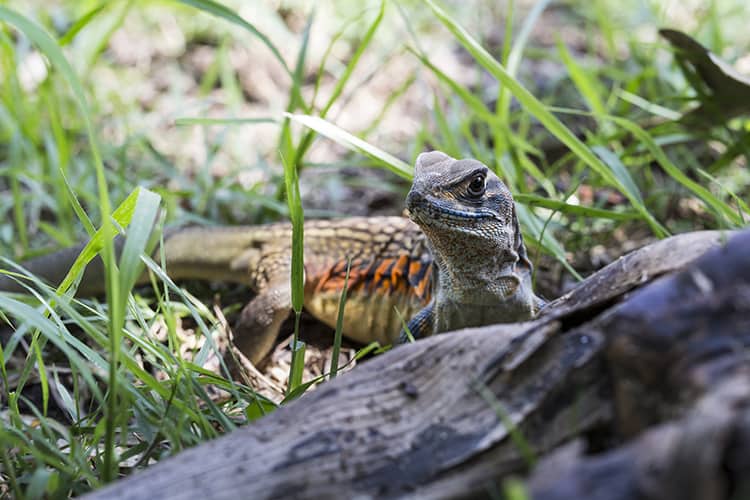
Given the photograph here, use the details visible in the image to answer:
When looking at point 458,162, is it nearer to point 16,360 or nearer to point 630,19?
point 16,360

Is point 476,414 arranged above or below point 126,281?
below

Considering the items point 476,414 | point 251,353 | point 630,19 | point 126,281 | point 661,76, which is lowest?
point 251,353

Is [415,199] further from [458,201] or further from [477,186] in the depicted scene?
[477,186]

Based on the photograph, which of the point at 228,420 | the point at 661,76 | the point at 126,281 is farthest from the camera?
the point at 661,76

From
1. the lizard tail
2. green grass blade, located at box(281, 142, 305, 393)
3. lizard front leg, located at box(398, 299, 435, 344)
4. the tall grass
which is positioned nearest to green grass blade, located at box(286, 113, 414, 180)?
the tall grass

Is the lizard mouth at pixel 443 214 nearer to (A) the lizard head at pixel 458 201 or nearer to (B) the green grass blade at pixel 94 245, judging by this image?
(A) the lizard head at pixel 458 201

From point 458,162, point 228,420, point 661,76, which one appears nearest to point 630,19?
point 661,76

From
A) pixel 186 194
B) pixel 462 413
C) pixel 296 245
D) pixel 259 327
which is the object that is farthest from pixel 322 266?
pixel 462 413
